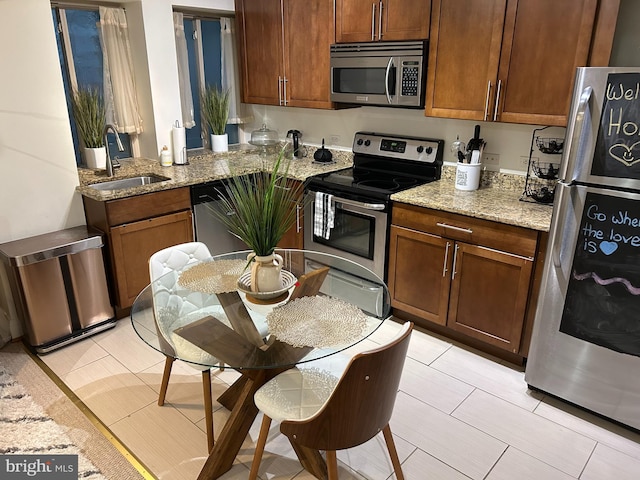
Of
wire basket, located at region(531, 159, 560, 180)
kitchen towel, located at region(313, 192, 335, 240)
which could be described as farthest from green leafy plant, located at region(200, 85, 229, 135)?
wire basket, located at region(531, 159, 560, 180)

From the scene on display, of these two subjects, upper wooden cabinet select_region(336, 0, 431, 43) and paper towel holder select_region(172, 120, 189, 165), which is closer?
upper wooden cabinet select_region(336, 0, 431, 43)

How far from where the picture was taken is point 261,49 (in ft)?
12.7

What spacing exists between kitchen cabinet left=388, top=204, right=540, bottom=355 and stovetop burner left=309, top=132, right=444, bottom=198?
1.07ft

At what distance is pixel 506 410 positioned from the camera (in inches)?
96.4

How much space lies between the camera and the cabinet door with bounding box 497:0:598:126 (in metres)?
2.36

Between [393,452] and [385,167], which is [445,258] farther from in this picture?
[393,452]

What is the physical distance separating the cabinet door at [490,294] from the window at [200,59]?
2.59 metres

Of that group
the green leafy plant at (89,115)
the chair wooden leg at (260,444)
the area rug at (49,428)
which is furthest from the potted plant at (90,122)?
the chair wooden leg at (260,444)

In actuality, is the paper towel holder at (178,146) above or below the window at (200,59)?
below

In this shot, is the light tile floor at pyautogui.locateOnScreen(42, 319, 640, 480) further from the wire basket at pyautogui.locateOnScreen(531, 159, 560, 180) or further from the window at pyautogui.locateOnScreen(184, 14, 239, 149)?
the window at pyautogui.locateOnScreen(184, 14, 239, 149)

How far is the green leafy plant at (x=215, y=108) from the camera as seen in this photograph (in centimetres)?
405

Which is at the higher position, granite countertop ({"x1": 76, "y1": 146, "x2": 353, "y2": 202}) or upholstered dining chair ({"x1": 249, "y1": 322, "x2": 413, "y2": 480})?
granite countertop ({"x1": 76, "y1": 146, "x2": 353, "y2": 202})

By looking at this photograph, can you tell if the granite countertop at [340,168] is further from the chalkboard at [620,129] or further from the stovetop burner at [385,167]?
the chalkboard at [620,129]

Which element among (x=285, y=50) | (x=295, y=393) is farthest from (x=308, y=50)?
(x=295, y=393)
